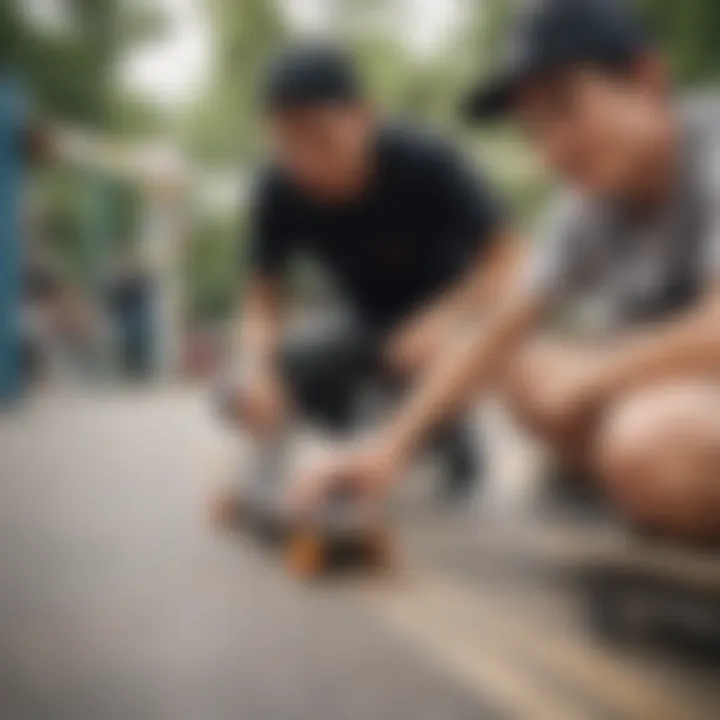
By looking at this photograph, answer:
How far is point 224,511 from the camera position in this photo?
0.75 m

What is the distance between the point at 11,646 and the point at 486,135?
0.47 metres

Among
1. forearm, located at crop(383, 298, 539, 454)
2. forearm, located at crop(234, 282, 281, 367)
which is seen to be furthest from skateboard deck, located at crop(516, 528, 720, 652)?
forearm, located at crop(234, 282, 281, 367)

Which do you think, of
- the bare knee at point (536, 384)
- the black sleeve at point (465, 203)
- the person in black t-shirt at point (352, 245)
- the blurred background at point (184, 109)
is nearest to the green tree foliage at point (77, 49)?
the blurred background at point (184, 109)

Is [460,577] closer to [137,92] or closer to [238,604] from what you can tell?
[238,604]

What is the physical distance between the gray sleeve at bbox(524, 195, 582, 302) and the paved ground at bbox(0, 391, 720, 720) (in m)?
0.15

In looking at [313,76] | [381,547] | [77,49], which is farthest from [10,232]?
[381,547]

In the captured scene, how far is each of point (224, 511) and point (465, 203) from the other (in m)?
0.27

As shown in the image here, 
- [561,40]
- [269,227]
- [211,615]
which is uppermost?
[561,40]

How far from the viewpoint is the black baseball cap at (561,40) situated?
73 centimetres

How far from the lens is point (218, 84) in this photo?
75 centimetres

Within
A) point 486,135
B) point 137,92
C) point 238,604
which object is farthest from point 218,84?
point 238,604

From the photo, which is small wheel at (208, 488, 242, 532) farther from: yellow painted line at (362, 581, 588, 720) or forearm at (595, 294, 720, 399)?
forearm at (595, 294, 720, 399)

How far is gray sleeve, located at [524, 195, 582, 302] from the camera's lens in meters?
0.73

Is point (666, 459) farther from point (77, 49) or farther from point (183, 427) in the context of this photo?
point (77, 49)
